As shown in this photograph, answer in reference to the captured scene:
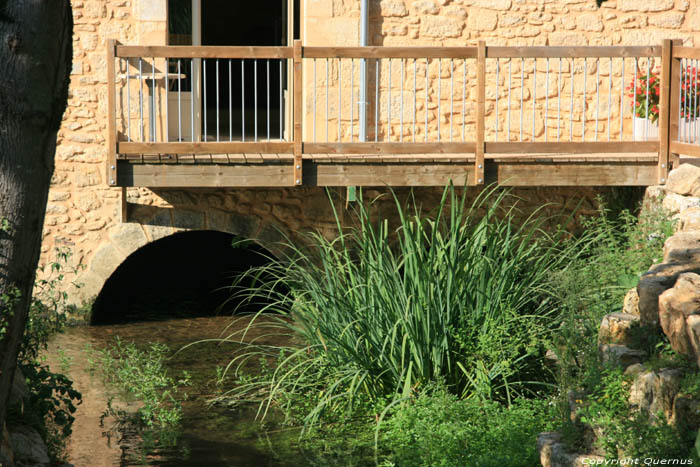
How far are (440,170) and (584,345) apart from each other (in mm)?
3066

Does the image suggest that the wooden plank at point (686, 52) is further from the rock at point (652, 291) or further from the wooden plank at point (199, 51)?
the rock at point (652, 291)

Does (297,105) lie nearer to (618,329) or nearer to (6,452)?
(618,329)

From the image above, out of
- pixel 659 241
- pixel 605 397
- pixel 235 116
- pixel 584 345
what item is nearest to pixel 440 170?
pixel 659 241

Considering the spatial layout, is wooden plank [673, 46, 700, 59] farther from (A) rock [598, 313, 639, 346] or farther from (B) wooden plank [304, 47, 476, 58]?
(A) rock [598, 313, 639, 346]

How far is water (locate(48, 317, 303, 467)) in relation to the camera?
5.30m

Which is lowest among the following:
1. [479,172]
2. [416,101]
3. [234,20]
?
[479,172]

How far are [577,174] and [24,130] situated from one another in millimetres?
5406

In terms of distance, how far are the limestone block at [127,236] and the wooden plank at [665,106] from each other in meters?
4.69

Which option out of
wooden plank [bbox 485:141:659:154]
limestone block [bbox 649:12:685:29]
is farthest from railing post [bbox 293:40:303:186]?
limestone block [bbox 649:12:685:29]

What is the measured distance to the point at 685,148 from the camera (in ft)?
25.1

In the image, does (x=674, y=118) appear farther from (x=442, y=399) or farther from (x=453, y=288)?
(x=442, y=399)

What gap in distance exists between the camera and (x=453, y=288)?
5914 mm

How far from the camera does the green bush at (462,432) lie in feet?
16.0

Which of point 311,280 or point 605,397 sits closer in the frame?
point 605,397
